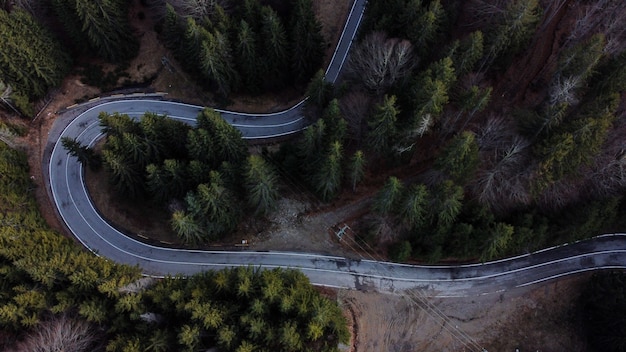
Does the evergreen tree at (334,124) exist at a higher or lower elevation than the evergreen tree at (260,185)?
higher

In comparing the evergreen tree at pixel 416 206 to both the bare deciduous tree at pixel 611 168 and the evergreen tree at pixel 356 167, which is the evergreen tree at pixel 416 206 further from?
the bare deciduous tree at pixel 611 168

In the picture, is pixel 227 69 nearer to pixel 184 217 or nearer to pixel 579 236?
pixel 184 217

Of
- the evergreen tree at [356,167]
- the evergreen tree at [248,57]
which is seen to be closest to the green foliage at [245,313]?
the evergreen tree at [356,167]

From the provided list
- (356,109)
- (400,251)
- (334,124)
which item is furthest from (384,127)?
(400,251)

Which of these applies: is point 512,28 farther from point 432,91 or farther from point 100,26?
point 100,26

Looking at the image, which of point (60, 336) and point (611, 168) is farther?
point (611, 168)

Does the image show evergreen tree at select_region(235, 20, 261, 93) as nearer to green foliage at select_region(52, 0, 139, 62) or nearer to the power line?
green foliage at select_region(52, 0, 139, 62)

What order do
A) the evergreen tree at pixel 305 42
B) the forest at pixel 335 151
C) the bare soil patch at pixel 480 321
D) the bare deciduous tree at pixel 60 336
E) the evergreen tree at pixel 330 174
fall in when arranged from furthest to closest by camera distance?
the evergreen tree at pixel 305 42 → the bare soil patch at pixel 480 321 → the evergreen tree at pixel 330 174 → the forest at pixel 335 151 → the bare deciduous tree at pixel 60 336
